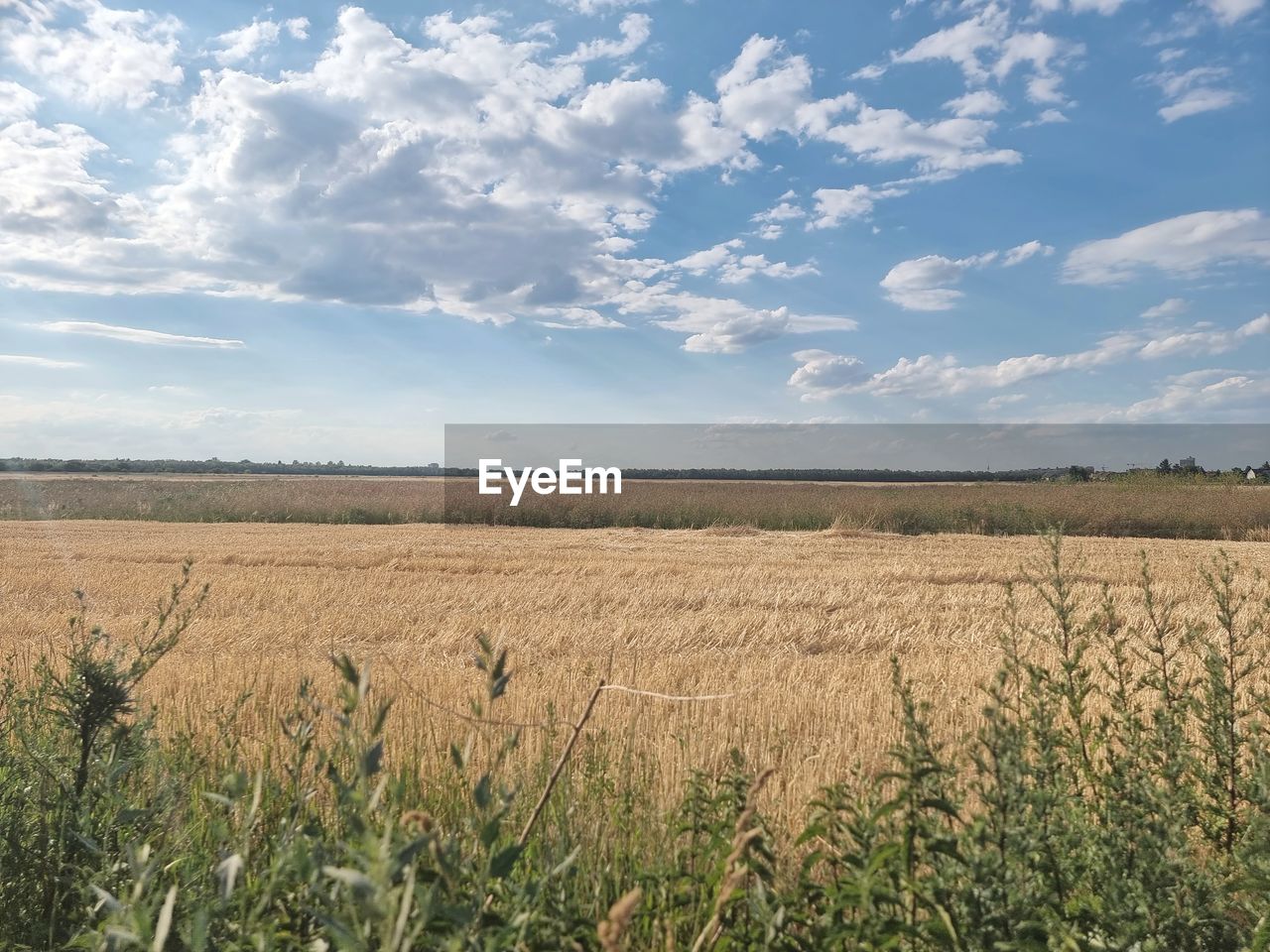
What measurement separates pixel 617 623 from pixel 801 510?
24.0 metres

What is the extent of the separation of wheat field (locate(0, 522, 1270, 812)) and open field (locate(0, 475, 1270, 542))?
7.54 m

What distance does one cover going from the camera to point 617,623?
1086 cm

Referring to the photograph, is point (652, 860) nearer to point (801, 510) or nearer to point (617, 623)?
point (617, 623)

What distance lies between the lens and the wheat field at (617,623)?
575 centimetres

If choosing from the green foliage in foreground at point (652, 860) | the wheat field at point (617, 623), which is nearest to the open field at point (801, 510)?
the wheat field at point (617, 623)

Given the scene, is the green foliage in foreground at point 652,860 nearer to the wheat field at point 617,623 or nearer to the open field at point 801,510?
the wheat field at point 617,623

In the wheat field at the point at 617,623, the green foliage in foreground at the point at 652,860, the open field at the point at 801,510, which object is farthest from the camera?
the open field at the point at 801,510

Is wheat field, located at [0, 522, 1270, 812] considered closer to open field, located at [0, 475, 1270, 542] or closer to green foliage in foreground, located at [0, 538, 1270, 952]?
green foliage in foreground, located at [0, 538, 1270, 952]

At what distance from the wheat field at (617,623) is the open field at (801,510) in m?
7.54

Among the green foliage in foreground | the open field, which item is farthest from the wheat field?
the open field

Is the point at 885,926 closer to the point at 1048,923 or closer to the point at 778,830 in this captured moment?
the point at 1048,923

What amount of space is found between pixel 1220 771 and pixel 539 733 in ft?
11.5

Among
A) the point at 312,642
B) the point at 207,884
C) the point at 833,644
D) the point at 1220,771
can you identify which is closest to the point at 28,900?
the point at 207,884

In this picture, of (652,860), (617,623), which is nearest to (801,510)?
(617,623)
